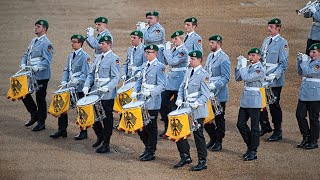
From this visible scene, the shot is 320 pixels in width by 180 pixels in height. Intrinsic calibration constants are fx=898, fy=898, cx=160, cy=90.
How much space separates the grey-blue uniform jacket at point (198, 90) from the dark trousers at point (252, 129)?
93cm

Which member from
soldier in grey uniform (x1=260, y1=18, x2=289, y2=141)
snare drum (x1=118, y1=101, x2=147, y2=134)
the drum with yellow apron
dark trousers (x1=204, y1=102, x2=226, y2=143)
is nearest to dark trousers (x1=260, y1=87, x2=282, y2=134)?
soldier in grey uniform (x1=260, y1=18, x2=289, y2=141)

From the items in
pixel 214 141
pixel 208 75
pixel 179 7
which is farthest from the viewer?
pixel 179 7

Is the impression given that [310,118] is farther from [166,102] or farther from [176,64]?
[166,102]

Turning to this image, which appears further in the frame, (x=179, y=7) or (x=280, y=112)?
(x=179, y=7)

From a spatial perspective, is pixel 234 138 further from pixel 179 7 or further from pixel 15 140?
pixel 179 7

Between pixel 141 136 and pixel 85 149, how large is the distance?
4.32 ft

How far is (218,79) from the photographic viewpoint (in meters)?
16.6

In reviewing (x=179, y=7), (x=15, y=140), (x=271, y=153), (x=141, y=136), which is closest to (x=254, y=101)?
(x=271, y=153)

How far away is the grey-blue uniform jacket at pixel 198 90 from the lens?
15367 millimetres

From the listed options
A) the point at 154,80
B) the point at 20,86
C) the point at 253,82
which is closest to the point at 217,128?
the point at 253,82

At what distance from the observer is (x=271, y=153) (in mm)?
16359

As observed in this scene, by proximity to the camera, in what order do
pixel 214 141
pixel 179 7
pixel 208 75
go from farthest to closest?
1. pixel 179 7
2. pixel 214 141
3. pixel 208 75

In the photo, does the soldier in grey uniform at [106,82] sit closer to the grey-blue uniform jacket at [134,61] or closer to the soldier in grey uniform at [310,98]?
the grey-blue uniform jacket at [134,61]

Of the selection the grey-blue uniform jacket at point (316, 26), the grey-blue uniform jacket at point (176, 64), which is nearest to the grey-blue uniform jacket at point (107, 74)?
the grey-blue uniform jacket at point (176, 64)
